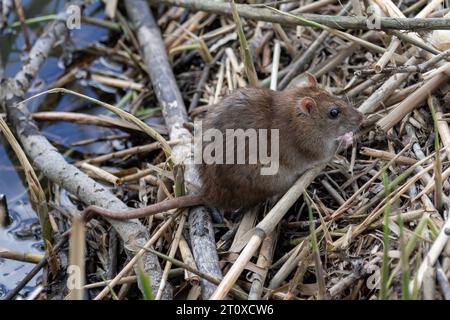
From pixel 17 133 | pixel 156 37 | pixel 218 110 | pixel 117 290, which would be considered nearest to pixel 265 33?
pixel 156 37

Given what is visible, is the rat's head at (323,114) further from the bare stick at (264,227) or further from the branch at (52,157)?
the branch at (52,157)

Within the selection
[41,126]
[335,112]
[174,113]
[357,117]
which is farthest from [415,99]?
[41,126]

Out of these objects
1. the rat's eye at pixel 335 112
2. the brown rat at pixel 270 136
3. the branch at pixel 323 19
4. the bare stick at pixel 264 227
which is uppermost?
the branch at pixel 323 19

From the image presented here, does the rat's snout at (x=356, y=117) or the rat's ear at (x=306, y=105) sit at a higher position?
the rat's ear at (x=306, y=105)

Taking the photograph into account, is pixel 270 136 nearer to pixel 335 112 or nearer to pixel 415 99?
pixel 335 112

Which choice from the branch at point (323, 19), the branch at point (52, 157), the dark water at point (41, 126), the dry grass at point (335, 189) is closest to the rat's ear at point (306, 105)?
the dry grass at point (335, 189)

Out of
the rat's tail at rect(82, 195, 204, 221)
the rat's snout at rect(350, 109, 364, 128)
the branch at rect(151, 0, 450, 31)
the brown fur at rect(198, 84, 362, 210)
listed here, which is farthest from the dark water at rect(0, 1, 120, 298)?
the rat's snout at rect(350, 109, 364, 128)
